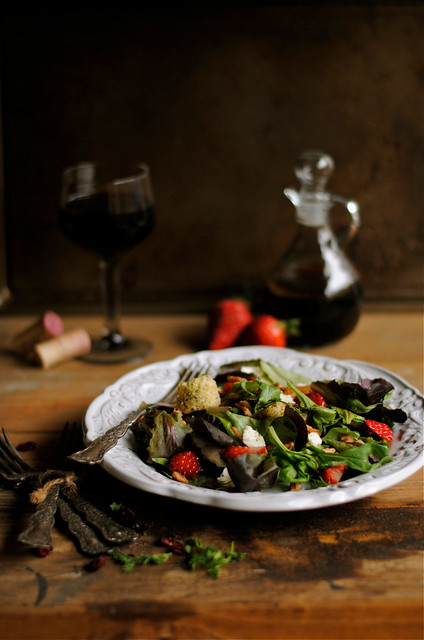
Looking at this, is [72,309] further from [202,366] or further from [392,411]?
[392,411]

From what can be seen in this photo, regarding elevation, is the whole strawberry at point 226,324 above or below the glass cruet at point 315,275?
below

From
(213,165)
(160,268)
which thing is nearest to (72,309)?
(160,268)

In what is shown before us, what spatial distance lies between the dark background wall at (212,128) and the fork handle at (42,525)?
1.00 m

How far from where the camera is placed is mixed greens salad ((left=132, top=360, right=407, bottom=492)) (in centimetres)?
84

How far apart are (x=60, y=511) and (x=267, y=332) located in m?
0.68

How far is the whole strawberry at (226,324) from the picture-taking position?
57.8 inches

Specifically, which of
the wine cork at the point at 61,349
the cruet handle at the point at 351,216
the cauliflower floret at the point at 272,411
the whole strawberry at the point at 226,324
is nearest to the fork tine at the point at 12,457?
the cauliflower floret at the point at 272,411

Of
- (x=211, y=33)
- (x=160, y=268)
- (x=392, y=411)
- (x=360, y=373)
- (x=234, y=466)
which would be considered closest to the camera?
(x=234, y=466)

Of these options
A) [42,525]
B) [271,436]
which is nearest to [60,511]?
[42,525]

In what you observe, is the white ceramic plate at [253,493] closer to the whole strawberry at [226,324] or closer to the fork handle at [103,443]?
the fork handle at [103,443]

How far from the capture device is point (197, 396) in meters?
0.95

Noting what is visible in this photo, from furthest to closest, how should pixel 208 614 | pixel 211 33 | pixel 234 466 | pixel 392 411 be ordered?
pixel 211 33 → pixel 392 411 → pixel 234 466 → pixel 208 614

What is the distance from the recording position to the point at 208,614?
70 centimetres

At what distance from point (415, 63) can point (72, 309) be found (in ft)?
3.50
